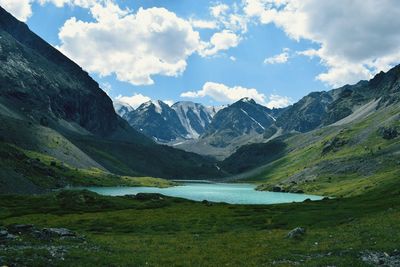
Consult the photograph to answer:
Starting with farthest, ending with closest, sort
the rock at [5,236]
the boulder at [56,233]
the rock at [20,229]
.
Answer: the boulder at [56,233] → the rock at [20,229] → the rock at [5,236]

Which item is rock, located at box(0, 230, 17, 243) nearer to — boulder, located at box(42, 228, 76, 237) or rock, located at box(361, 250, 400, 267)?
boulder, located at box(42, 228, 76, 237)

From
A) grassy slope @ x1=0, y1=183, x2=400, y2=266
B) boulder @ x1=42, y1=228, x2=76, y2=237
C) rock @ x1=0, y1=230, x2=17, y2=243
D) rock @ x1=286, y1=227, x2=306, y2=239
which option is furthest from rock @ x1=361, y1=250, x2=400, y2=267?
rock @ x1=0, y1=230, x2=17, y2=243

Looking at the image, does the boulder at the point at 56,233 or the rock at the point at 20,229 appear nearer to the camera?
the rock at the point at 20,229

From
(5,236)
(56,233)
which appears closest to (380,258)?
(56,233)

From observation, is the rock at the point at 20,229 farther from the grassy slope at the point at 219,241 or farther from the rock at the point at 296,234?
the rock at the point at 296,234

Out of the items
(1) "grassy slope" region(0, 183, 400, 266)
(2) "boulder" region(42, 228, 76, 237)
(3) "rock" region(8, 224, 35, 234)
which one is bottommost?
(1) "grassy slope" region(0, 183, 400, 266)

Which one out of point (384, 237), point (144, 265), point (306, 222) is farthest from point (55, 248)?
point (306, 222)

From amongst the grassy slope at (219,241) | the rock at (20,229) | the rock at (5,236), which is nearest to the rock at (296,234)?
the grassy slope at (219,241)

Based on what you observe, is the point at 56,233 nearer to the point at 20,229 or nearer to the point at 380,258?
the point at 20,229

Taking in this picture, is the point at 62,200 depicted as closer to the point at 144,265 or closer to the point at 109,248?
the point at 109,248

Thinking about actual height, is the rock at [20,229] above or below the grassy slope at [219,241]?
above

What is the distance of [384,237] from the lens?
44.8m

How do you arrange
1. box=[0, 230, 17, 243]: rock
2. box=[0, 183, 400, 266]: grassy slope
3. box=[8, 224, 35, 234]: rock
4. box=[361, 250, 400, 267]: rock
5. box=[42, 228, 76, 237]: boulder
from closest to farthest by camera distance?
box=[361, 250, 400, 267]: rock, box=[0, 183, 400, 266]: grassy slope, box=[0, 230, 17, 243]: rock, box=[8, 224, 35, 234]: rock, box=[42, 228, 76, 237]: boulder

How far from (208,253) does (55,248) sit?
14.3 m
